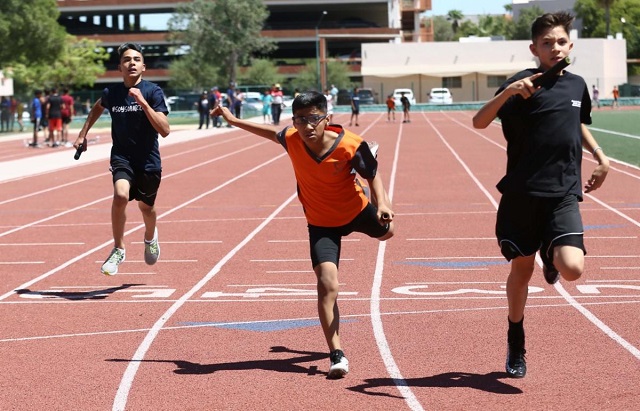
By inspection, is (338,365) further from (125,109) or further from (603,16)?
(603,16)

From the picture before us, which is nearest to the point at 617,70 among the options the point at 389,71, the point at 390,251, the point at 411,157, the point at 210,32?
the point at 389,71

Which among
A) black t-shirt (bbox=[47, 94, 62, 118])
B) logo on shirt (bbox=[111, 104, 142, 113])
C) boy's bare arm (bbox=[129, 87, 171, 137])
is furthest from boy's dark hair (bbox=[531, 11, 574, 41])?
black t-shirt (bbox=[47, 94, 62, 118])

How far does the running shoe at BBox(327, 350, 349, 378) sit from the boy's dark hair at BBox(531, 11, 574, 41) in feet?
6.54

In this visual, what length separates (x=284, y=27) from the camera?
357 ft

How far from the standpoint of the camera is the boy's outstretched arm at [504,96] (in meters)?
6.00

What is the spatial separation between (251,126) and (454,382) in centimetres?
205

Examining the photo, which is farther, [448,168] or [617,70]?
[617,70]

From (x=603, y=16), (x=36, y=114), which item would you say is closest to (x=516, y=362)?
(x=36, y=114)

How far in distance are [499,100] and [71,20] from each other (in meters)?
109

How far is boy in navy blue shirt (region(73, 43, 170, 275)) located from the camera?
32.4ft

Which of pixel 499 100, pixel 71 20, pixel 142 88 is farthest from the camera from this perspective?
pixel 71 20

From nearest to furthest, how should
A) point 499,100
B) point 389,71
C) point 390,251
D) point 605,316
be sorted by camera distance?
point 499,100, point 605,316, point 390,251, point 389,71

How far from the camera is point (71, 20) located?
366 ft

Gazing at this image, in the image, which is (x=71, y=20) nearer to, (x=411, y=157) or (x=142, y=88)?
(x=411, y=157)
